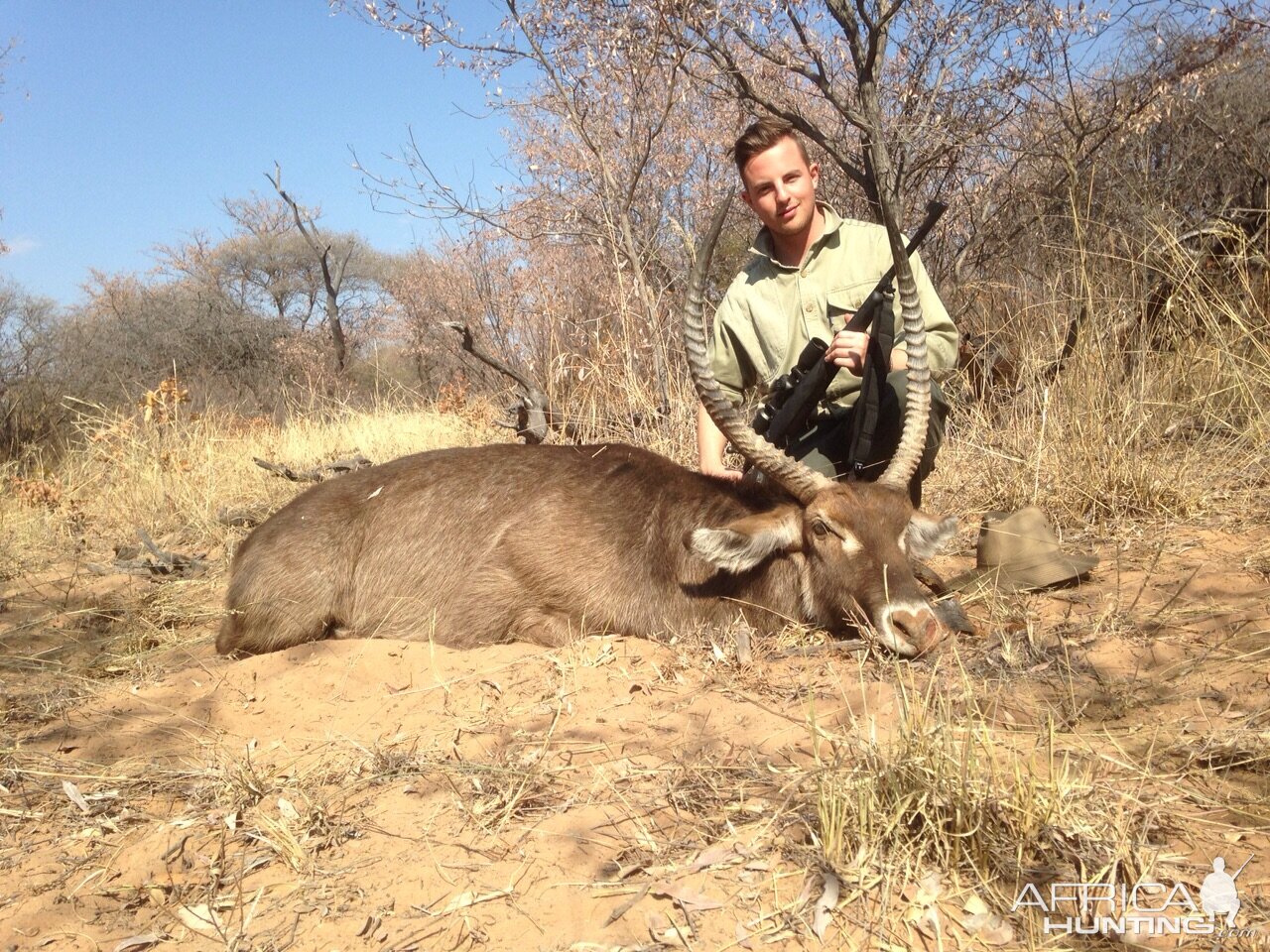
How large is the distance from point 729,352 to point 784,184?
1.04 m

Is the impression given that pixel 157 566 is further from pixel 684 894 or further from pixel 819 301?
pixel 684 894

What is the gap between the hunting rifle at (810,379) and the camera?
14.0 ft

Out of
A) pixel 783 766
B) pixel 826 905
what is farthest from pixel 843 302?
pixel 826 905

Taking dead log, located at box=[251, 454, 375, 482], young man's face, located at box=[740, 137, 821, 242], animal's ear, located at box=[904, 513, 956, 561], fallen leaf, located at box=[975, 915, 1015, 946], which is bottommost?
fallen leaf, located at box=[975, 915, 1015, 946]

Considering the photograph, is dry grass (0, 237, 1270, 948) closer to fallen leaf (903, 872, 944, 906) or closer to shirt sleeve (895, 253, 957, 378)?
fallen leaf (903, 872, 944, 906)

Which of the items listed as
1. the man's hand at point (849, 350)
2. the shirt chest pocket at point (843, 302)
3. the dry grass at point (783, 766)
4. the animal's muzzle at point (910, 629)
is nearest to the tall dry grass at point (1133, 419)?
the dry grass at point (783, 766)

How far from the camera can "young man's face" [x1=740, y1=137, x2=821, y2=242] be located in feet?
15.3

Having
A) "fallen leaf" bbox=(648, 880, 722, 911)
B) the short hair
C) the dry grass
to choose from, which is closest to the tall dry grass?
the dry grass

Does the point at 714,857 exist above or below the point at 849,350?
below

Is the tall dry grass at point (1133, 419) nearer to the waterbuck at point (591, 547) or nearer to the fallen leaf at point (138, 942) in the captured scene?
the waterbuck at point (591, 547)

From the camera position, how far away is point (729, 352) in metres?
5.30

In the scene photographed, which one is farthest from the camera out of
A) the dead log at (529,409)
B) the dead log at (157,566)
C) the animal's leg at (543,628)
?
the dead log at (529,409)

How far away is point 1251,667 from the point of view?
9.53 feet

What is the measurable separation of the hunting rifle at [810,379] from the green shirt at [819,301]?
0.32m
